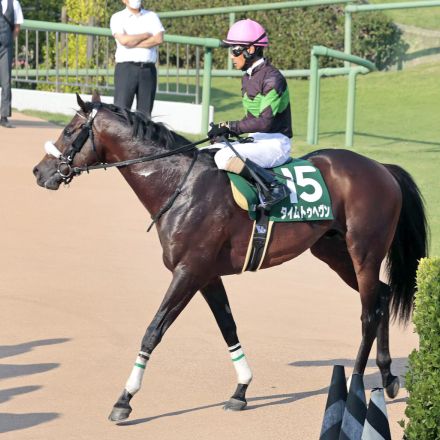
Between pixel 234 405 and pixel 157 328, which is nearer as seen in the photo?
pixel 157 328

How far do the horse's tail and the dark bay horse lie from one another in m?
0.14

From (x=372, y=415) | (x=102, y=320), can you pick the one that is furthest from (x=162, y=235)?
(x=372, y=415)

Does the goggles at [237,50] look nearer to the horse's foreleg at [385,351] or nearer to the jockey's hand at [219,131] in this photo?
the jockey's hand at [219,131]

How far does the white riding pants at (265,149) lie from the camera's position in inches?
286

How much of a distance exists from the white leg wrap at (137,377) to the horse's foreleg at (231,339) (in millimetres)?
565

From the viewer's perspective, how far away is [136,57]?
12.9 metres

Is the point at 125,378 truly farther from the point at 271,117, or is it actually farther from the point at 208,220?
the point at 271,117

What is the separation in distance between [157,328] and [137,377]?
292 millimetres

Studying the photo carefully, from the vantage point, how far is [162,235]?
7.00m

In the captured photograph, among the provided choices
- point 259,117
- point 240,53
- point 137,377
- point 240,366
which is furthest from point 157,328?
point 240,53

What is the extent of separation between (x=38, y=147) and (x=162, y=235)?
22.7 ft

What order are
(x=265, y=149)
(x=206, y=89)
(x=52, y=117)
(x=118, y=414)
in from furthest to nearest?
1. (x=52, y=117)
2. (x=206, y=89)
3. (x=265, y=149)
4. (x=118, y=414)

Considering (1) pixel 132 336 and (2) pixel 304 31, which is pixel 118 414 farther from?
(2) pixel 304 31

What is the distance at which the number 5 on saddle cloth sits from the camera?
7.09 m
